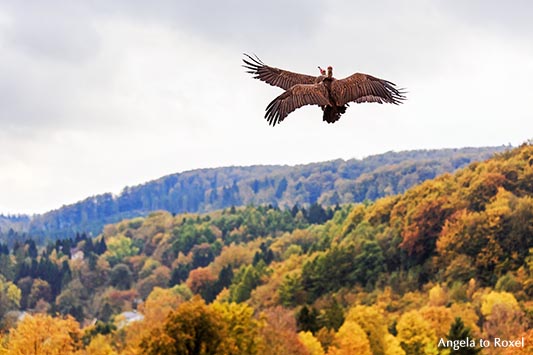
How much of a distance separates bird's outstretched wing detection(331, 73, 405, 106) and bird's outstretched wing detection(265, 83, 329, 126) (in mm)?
193

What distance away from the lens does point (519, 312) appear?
375 feet

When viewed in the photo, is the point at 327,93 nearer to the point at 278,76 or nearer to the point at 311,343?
the point at 278,76

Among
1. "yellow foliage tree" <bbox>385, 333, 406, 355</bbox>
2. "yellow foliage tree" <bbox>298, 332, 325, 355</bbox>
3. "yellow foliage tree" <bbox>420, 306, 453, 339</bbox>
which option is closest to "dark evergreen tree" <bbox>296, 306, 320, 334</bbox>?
"yellow foliage tree" <bbox>298, 332, 325, 355</bbox>

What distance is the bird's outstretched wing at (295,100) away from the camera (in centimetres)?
1030

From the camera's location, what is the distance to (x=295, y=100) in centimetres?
1070

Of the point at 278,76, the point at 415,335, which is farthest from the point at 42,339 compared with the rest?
the point at 278,76

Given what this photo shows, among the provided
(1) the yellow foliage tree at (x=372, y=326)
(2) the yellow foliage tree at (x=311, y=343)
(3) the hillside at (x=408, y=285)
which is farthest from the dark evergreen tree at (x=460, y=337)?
(1) the yellow foliage tree at (x=372, y=326)

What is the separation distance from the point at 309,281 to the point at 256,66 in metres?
160

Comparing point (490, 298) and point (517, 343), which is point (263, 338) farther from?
point (490, 298)

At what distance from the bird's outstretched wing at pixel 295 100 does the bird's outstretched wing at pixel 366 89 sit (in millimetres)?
193

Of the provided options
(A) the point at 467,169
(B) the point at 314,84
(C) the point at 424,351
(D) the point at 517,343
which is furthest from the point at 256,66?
(A) the point at 467,169

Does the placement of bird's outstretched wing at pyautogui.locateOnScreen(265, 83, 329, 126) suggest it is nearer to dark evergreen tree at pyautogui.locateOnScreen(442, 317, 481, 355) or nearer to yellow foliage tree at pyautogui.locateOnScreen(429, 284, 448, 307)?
dark evergreen tree at pyautogui.locateOnScreen(442, 317, 481, 355)

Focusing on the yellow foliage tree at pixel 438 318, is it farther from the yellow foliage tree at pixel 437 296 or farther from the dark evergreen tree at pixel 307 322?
the yellow foliage tree at pixel 437 296

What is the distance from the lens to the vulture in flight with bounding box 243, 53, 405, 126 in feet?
33.5
